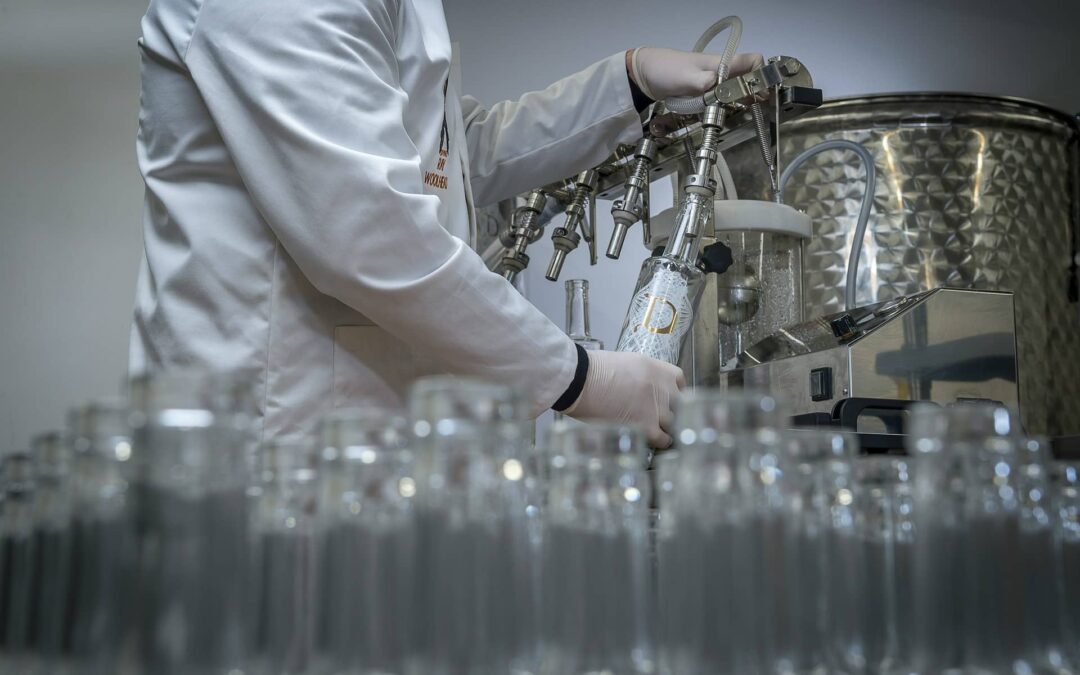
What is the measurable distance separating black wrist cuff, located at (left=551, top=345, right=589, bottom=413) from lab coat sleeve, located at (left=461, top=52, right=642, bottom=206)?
596 millimetres

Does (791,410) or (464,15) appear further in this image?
(464,15)

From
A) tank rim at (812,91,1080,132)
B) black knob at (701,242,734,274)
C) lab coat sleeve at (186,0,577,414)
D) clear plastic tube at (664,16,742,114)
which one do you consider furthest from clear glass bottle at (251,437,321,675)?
tank rim at (812,91,1080,132)

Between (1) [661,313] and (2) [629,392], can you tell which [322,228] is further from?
(1) [661,313]

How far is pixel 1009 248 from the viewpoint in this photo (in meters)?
1.98

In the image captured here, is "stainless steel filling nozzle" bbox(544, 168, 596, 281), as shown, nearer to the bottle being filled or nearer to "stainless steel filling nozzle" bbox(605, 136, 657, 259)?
"stainless steel filling nozzle" bbox(605, 136, 657, 259)

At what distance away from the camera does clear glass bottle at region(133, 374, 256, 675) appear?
341 mm

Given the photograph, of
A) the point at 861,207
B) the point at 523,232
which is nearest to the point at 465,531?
the point at 523,232

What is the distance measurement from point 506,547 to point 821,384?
1.04 m

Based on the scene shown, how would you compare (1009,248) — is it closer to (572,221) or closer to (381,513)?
(572,221)

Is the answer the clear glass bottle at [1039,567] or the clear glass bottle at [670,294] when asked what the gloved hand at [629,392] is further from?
the clear glass bottle at [1039,567]

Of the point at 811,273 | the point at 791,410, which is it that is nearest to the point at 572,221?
the point at 791,410

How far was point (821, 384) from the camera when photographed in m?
1.35

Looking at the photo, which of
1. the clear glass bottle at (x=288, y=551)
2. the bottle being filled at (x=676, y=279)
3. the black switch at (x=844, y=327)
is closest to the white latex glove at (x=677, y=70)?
the bottle being filled at (x=676, y=279)

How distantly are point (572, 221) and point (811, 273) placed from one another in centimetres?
60
